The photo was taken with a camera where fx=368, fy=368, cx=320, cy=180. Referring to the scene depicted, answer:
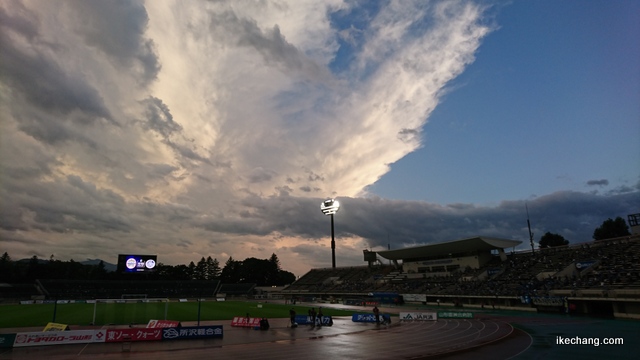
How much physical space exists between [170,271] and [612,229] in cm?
16777

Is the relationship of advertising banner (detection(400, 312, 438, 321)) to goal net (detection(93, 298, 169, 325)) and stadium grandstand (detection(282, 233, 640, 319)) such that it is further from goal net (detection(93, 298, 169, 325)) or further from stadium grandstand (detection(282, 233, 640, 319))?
goal net (detection(93, 298, 169, 325))

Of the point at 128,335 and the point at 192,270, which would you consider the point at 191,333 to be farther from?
the point at 192,270

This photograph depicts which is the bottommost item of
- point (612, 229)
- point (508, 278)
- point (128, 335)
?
point (128, 335)

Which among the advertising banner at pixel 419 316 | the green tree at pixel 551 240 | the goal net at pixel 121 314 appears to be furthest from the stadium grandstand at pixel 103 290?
the green tree at pixel 551 240

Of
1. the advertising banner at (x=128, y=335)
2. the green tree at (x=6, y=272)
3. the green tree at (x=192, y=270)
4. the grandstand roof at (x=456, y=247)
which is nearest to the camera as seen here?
the advertising banner at (x=128, y=335)

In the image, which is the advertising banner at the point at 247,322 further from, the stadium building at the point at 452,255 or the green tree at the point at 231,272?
the green tree at the point at 231,272

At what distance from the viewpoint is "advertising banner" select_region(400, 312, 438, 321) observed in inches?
1742

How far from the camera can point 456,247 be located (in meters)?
85.4

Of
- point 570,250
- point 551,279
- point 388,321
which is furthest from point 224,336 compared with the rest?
point 570,250

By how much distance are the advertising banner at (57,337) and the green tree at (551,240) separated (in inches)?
5227

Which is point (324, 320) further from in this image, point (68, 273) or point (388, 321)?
point (68, 273)

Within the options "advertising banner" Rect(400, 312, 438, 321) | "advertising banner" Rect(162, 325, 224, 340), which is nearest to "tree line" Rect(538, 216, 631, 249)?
"advertising banner" Rect(400, 312, 438, 321)

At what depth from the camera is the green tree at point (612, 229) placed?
10612 centimetres

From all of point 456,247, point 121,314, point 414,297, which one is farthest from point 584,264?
point 121,314
